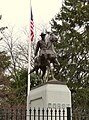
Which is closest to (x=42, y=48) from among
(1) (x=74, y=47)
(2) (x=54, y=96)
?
(2) (x=54, y=96)

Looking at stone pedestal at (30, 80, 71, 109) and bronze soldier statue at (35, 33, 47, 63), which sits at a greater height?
bronze soldier statue at (35, 33, 47, 63)

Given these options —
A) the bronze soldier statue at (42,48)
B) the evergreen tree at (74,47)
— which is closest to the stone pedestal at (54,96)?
the bronze soldier statue at (42,48)

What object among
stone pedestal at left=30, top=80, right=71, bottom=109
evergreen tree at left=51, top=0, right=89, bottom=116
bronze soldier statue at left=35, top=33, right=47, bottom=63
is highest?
evergreen tree at left=51, top=0, right=89, bottom=116

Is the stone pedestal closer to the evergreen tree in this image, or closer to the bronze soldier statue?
the bronze soldier statue

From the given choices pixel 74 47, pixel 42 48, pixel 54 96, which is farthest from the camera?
pixel 74 47

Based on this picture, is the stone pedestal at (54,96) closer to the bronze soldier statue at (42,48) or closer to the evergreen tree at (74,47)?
the bronze soldier statue at (42,48)

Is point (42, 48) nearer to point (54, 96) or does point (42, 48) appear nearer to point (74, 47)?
point (54, 96)

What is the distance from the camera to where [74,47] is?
92.9 feet

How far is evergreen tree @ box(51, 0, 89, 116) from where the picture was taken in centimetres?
2808

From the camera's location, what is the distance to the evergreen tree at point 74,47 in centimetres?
2808

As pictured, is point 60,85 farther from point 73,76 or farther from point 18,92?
point 18,92

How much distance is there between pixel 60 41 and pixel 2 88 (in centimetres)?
726

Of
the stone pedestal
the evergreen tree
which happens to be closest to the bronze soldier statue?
the stone pedestal

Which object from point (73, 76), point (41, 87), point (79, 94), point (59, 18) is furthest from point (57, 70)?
point (41, 87)
